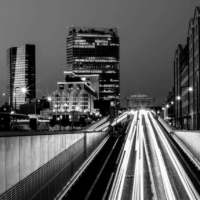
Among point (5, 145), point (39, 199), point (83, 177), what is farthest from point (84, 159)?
point (5, 145)

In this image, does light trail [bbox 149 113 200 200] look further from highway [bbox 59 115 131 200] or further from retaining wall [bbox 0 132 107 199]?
retaining wall [bbox 0 132 107 199]

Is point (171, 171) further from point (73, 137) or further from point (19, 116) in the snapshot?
point (19, 116)

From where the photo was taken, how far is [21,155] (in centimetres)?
1750

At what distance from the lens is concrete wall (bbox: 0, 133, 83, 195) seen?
14859 mm

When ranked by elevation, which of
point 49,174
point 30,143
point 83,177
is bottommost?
point 83,177

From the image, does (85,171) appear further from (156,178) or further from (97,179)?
(156,178)

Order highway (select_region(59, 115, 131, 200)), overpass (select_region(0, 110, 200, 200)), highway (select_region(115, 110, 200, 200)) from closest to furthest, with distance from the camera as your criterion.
A: overpass (select_region(0, 110, 200, 200)) → highway (select_region(115, 110, 200, 200)) → highway (select_region(59, 115, 131, 200))

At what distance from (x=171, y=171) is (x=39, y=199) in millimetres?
24133

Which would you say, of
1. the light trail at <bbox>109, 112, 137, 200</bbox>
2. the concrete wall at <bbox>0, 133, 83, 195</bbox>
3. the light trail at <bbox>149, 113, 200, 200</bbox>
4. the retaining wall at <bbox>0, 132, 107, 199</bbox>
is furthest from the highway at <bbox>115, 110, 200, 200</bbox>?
the concrete wall at <bbox>0, 133, 83, 195</bbox>

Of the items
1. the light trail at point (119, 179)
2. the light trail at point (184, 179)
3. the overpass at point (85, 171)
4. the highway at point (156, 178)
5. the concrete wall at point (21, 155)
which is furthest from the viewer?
the light trail at point (184, 179)

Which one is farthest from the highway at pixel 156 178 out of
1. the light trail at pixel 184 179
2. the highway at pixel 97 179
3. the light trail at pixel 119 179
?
the highway at pixel 97 179

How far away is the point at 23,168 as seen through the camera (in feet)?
58.2

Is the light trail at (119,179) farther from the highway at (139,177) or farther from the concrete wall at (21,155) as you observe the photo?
the concrete wall at (21,155)

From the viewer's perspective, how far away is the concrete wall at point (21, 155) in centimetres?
1486
